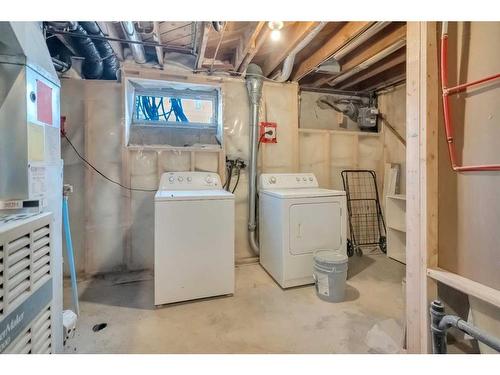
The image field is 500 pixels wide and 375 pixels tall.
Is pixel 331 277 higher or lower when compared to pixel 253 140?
lower

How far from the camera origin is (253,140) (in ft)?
9.71

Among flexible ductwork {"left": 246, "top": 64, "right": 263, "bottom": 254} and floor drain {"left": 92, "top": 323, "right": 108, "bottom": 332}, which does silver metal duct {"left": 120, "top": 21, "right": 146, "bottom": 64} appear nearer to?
flexible ductwork {"left": 246, "top": 64, "right": 263, "bottom": 254}

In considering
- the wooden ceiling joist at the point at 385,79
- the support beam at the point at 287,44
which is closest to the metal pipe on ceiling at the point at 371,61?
the wooden ceiling joist at the point at 385,79

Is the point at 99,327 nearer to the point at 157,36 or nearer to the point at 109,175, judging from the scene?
the point at 109,175

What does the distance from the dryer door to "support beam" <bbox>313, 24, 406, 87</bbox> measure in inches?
60.8

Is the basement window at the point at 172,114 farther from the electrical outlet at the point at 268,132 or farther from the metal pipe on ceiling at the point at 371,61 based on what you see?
the metal pipe on ceiling at the point at 371,61

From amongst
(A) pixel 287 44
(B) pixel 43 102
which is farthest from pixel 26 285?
(A) pixel 287 44

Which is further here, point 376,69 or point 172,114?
point 376,69

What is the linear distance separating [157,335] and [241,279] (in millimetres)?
1053

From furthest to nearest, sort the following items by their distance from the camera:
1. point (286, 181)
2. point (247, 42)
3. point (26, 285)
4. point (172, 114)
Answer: point (286, 181), point (172, 114), point (247, 42), point (26, 285)

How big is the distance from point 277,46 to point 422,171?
195cm

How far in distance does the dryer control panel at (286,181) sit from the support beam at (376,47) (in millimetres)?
1341

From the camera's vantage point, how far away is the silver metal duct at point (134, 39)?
6.31 feet

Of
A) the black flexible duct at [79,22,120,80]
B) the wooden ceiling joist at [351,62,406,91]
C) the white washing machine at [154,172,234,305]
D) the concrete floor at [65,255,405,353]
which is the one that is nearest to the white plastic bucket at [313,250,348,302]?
the concrete floor at [65,255,405,353]
